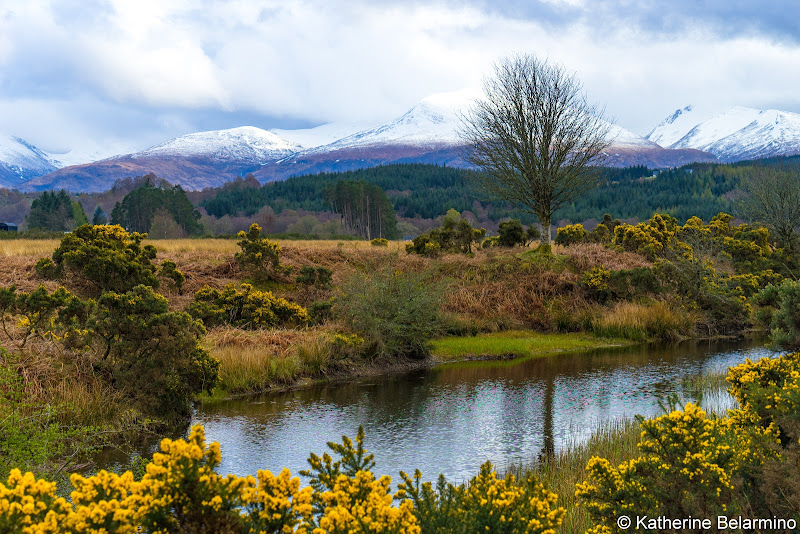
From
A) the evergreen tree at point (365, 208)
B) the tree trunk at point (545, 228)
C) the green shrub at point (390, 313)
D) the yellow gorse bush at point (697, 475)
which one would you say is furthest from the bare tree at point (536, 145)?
the evergreen tree at point (365, 208)

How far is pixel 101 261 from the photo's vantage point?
56.2ft

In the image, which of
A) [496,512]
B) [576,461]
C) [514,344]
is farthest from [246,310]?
[496,512]

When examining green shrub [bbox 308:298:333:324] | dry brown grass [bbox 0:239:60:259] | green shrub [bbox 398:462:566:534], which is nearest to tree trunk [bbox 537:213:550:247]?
green shrub [bbox 308:298:333:324]

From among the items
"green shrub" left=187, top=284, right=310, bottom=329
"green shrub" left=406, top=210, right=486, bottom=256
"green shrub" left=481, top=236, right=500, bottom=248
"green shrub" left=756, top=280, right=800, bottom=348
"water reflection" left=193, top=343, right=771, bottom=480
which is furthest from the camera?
"green shrub" left=481, top=236, right=500, bottom=248

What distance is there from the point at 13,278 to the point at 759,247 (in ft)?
100

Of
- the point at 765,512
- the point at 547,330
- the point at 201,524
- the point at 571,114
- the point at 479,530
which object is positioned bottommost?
the point at 547,330

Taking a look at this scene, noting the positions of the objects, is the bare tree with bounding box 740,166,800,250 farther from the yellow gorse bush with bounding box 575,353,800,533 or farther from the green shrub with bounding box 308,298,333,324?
the yellow gorse bush with bounding box 575,353,800,533

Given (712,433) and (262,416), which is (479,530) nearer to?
(712,433)

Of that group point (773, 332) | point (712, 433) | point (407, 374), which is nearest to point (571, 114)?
point (407, 374)

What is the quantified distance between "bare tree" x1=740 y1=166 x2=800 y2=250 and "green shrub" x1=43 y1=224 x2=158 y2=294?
30.7 meters

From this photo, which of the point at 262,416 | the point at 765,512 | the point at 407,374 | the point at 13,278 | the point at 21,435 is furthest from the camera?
the point at 13,278

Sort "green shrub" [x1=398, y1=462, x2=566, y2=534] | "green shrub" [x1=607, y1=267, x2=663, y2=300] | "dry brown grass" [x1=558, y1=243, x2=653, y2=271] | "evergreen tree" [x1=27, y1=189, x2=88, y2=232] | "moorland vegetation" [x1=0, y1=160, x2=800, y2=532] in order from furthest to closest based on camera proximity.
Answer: "evergreen tree" [x1=27, y1=189, x2=88, y2=232], "dry brown grass" [x1=558, y1=243, x2=653, y2=271], "green shrub" [x1=607, y1=267, x2=663, y2=300], "green shrub" [x1=398, y1=462, x2=566, y2=534], "moorland vegetation" [x1=0, y1=160, x2=800, y2=532]

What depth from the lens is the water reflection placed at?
33.1 feet

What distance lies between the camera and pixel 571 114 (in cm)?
3070
